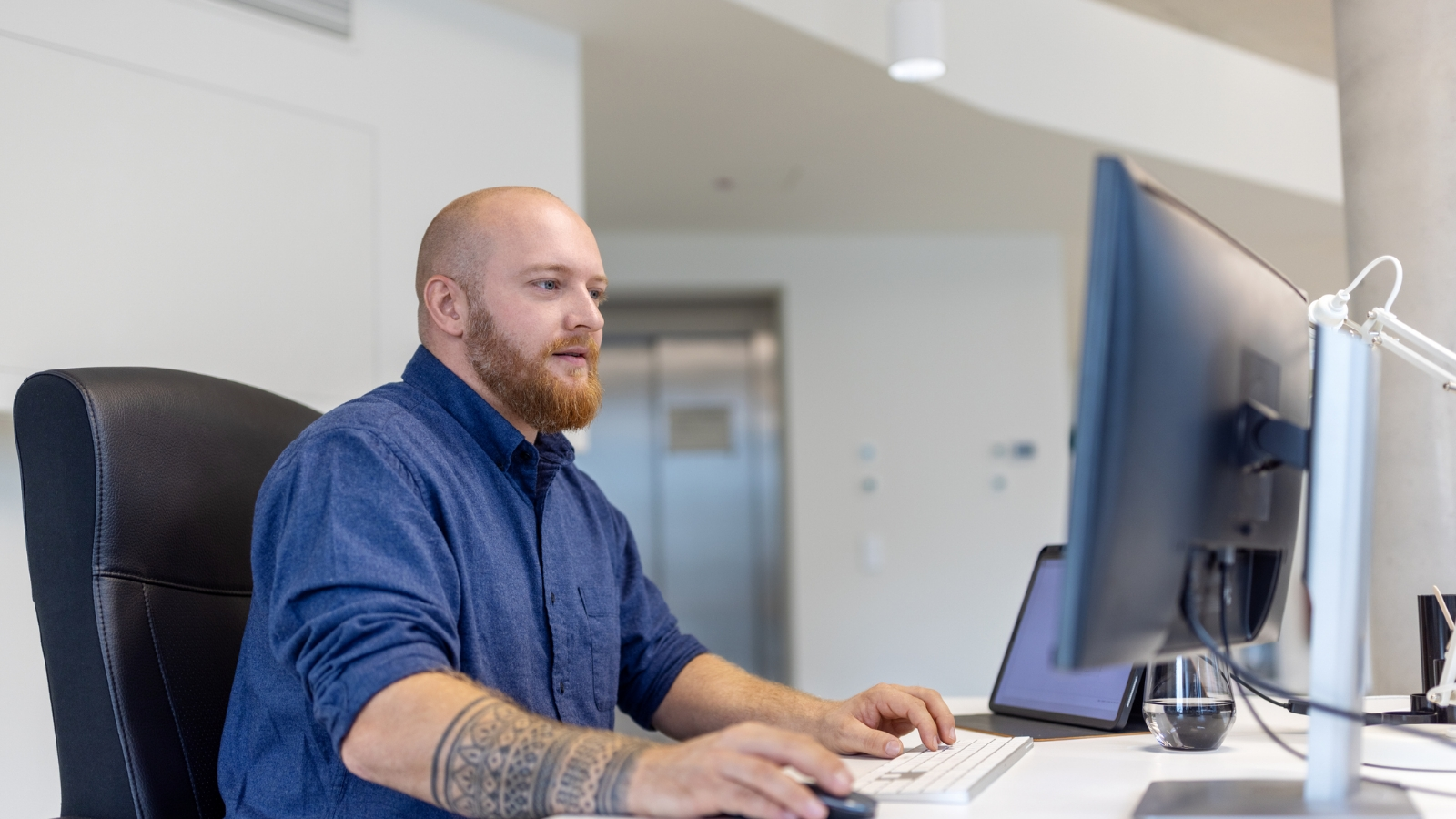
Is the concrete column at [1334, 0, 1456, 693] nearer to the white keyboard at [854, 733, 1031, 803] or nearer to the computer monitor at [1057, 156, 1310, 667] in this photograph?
the white keyboard at [854, 733, 1031, 803]

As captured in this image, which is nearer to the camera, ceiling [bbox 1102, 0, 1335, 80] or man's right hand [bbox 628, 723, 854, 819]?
man's right hand [bbox 628, 723, 854, 819]

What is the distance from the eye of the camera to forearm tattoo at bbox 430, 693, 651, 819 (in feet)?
2.90

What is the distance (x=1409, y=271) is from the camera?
7.22 ft

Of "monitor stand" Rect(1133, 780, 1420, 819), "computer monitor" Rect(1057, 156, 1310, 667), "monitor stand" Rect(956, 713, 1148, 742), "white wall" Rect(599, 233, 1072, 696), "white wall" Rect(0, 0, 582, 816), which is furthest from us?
"white wall" Rect(599, 233, 1072, 696)

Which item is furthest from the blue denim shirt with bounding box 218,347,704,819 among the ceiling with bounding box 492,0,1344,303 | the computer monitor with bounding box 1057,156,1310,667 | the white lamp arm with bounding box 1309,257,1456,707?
the ceiling with bounding box 492,0,1344,303

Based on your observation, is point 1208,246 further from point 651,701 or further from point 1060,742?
point 651,701

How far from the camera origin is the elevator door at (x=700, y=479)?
200 inches

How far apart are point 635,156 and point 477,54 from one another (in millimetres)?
1229

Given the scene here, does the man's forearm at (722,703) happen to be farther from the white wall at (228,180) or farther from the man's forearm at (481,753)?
the white wall at (228,180)

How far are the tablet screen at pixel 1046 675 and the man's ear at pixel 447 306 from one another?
834 millimetres

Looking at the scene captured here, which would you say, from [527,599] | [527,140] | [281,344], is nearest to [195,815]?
[527,599]

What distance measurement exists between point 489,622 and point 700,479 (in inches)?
152

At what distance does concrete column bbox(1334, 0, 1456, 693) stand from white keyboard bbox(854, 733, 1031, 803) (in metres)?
1.33

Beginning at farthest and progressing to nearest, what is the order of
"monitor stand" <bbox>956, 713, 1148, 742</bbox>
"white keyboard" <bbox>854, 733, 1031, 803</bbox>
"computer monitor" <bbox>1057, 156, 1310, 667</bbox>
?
"monitor stand" <bbox>956, 713, 1148, 742</bbox>
"white keyboard" <bbox>854, 733, 1031, 803</bbox>
"computer monitor" <bbox>1057, 156, 1310, 667</bbox>
